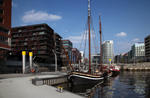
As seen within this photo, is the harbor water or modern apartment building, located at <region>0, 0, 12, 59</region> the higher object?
modern apartment building, located at <region>0, 0, 12, 59</region>

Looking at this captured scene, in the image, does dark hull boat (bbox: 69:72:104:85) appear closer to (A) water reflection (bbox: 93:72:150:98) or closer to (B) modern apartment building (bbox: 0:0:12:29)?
(A) water reflection (bbox: 93:72:150:98)

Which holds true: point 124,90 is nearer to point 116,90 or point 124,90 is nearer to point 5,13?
point 116,90

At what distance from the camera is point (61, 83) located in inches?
1126

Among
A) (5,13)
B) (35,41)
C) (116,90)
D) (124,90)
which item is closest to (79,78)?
(116,90)

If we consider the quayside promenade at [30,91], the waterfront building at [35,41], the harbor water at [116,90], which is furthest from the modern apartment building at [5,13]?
the waterfront building at [35,41]

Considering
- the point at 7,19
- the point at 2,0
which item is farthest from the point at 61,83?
the point at 2,0

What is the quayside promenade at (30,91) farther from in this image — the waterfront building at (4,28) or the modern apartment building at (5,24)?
the modern apartment building at (5,24)

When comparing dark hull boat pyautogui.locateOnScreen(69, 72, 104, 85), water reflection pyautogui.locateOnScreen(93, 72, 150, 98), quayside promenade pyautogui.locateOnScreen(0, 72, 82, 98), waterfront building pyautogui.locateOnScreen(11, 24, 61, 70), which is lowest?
water reflection pyautogui.locateOnScreen(93, 72, 150, 98)

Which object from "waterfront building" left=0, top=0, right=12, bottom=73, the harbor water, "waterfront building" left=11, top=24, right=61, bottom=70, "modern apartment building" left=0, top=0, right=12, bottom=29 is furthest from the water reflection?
"waterfront building" left=11, top=24, right=61, bottom=70

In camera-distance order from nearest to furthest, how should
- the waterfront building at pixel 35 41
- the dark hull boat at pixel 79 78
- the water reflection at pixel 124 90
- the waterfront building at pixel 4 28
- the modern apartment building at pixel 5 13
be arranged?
the water reflection at pixel 124 90 → the dark hull boat at pixel 79 78 → the waterfront building at pixel 4 28 → the modern apartment building at pixel 5 13 → the waterfront building at pixel 35 41

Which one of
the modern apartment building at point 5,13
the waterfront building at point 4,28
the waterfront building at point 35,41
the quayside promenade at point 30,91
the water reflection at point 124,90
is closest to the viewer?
the quayside promenade at point 30,91

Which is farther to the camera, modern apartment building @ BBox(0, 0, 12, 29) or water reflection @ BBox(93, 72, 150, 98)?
modern apartment building @ BBox(0, 0, 12, 29)

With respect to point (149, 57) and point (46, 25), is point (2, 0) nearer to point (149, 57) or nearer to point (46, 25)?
point (46, 25)

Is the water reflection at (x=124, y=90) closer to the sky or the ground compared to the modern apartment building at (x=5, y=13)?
closer to the ground
